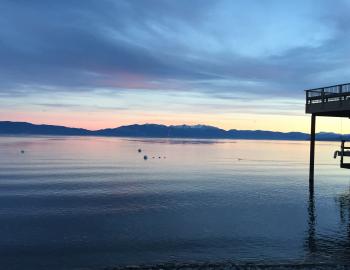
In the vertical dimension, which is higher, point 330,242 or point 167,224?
point 330,242

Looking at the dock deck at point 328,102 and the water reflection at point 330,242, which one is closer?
the water reflection at point 330,242

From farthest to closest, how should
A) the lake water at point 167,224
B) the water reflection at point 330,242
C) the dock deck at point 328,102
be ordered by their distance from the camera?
the dock deck at point 328,102 → the lake water at point 167,224 → the water reflection at point 330,242

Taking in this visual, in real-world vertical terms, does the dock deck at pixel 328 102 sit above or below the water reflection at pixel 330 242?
above

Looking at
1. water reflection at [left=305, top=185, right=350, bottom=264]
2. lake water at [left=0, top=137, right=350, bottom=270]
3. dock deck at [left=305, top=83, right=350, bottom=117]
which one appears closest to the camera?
water reflection at [left=305, top=185, right=350, bottom=264]

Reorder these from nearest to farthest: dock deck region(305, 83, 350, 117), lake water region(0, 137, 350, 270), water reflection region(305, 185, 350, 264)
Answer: water reflection region(305, 185, 350, 264)
lake water region(0, 137, 350, 270)
dock deck region(305, 83, 350, 117)

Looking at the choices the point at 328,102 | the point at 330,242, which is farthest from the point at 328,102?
the point at 330,242

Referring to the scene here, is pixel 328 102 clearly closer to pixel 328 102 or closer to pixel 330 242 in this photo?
pixel 328 102

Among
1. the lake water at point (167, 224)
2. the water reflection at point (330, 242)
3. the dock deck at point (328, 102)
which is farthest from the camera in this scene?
the dock deck at point (328, 102)

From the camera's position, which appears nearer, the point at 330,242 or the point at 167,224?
the point at 330,242

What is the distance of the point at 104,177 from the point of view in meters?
55.8

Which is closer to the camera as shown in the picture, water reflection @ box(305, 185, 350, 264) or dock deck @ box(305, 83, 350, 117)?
water reflection @ box(305, 185, 350, 264)

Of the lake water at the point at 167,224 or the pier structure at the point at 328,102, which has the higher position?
the pier structure at the point at 328,102

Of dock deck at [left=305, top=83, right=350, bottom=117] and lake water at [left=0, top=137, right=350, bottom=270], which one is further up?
dock deck at [left=305, top=83, right=350, bottom=117]

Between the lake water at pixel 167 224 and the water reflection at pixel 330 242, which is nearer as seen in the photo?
the water reflection at pixel 330 242
